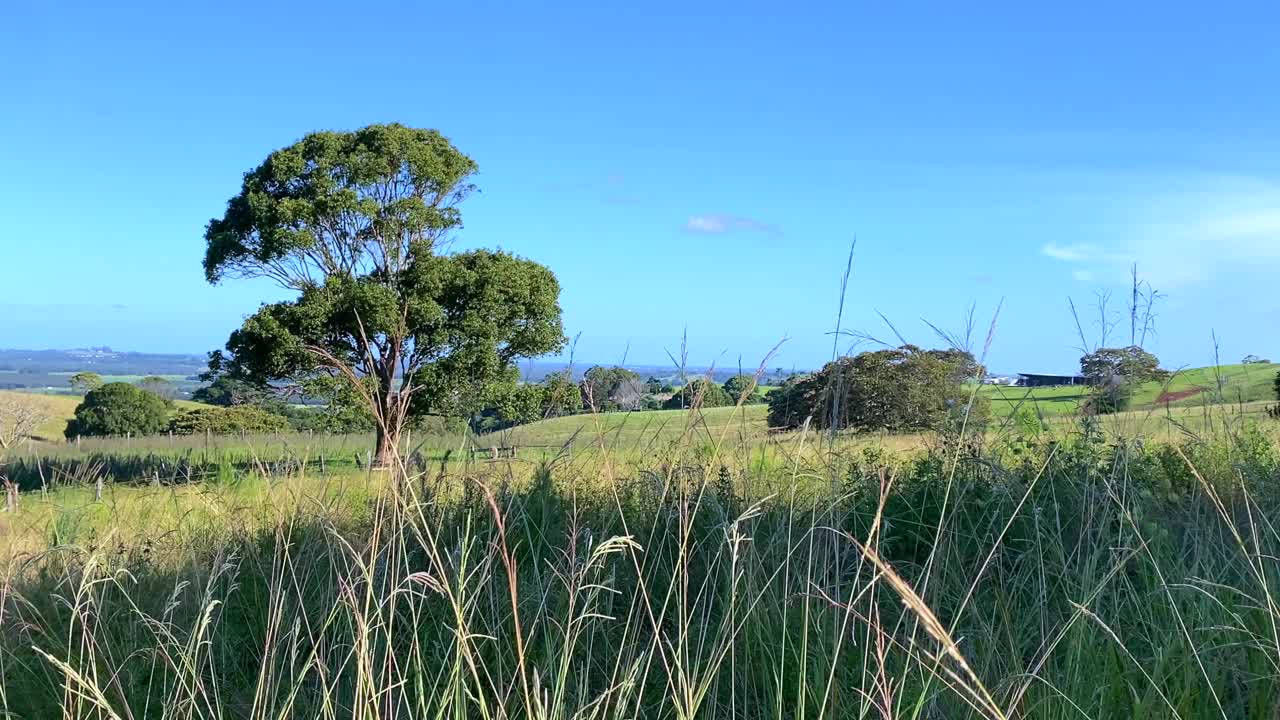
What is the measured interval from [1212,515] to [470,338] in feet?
53.1

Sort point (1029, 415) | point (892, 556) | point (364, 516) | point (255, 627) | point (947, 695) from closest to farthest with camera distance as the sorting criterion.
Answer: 1. point (947, 695)
2. point (255, 627)
3. point (892, 556)
4. point (364, 516)
5. point (1029, 415)

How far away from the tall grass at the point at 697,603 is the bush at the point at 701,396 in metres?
0.20

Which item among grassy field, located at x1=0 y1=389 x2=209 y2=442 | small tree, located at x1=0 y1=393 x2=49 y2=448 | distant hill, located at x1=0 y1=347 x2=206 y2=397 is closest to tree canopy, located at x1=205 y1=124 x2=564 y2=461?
small tree, located at x1=0 y1=393 x2=49 y2=448

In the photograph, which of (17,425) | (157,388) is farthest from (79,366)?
(17,425)

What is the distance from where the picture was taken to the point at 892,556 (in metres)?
3.45

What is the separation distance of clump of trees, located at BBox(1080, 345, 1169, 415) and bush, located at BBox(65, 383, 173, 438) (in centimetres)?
4347

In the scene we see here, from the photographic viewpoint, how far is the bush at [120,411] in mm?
41438

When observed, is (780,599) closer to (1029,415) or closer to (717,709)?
(717,709)

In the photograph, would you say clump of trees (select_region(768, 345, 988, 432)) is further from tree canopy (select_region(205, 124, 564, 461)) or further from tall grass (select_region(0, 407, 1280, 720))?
tree canopy (select_region(205, 124, 564, 461))

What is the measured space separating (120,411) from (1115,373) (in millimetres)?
46607

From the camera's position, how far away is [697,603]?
247cm

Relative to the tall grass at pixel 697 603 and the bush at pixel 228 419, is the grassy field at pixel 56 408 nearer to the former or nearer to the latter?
the bush at pixel 228 419

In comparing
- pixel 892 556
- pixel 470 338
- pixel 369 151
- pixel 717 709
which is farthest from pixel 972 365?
pixel 369 151

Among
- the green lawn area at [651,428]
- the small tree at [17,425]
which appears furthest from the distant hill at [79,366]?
the green lawn area at [651,428]
